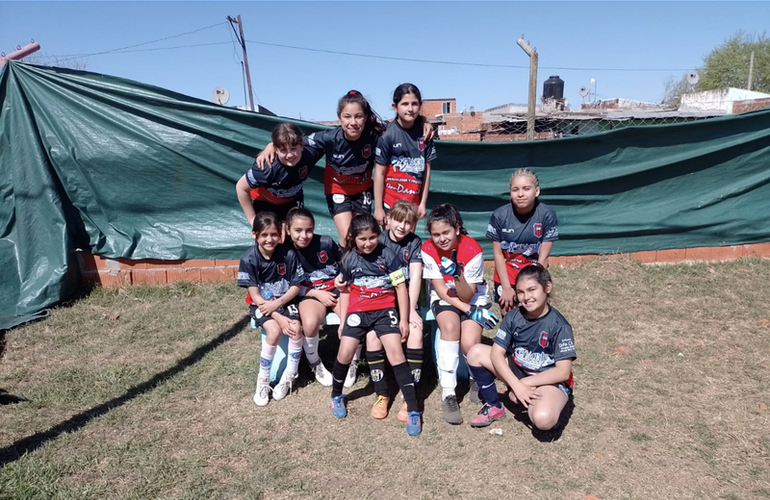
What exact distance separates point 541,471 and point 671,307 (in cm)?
278

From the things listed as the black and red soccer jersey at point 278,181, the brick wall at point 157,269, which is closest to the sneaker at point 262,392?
the black and red soccer jersey at point 278,181

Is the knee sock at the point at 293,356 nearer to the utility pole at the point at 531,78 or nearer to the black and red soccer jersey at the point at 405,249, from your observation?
the black and red soccer jersey at the point at 405,249

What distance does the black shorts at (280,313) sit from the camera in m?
3.43

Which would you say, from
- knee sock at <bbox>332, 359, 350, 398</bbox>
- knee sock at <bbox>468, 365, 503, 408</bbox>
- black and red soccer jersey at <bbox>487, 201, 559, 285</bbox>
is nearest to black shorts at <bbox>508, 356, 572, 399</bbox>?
knee sock at <bbox>468, 365, 503, 408</bbox>

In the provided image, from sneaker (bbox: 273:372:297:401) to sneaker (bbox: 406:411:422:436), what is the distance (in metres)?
0.84

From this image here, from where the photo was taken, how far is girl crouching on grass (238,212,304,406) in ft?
11.1

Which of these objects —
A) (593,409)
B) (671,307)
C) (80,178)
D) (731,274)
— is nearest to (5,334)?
(80,178)

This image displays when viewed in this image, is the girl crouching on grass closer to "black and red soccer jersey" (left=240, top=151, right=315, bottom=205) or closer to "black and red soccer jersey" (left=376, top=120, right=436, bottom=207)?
"black and red soccer jersey" (left=240, top=151, right=315, bottom=205)

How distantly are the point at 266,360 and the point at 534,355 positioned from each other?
1605 mm

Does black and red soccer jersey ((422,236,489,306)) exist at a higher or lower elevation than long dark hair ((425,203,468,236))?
lower

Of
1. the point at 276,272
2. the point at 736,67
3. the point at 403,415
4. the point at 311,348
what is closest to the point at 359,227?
the point at 276,272

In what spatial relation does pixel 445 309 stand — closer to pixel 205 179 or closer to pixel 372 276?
pixel 372 276

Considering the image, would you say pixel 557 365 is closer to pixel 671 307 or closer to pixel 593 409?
pixel 593 409

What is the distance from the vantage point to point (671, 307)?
475 cm
